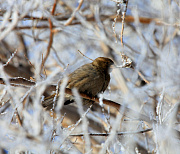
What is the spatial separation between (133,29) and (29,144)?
621 centimetres

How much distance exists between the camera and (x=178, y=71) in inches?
127

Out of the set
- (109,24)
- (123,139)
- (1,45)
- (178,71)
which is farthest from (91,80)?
(1,45)

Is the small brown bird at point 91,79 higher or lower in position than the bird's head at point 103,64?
lower

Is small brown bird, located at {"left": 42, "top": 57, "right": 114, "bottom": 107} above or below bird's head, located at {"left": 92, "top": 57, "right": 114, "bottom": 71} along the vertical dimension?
below

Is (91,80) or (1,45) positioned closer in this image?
(91,80)

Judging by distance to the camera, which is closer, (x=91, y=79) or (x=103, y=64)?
(x=91, y=79)

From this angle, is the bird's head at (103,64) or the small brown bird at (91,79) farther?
the bird's head at (103,64)

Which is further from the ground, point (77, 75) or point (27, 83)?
point (77, 75)

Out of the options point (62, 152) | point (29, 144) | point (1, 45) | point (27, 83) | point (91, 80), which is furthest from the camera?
point (1, 45)

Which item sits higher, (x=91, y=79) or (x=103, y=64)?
(x=103, y=64)

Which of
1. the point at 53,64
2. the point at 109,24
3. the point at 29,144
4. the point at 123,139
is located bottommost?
the point at 29,144

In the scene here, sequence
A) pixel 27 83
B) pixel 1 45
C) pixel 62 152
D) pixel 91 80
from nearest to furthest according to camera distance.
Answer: pixel 62 152
pixel 27 83
pixel 91 80
pixel 1 45

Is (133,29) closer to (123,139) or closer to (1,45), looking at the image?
(1,45)

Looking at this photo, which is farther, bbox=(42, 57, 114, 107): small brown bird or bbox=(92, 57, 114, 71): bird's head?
bbox=(92, 57, 114, 71): bird's head
